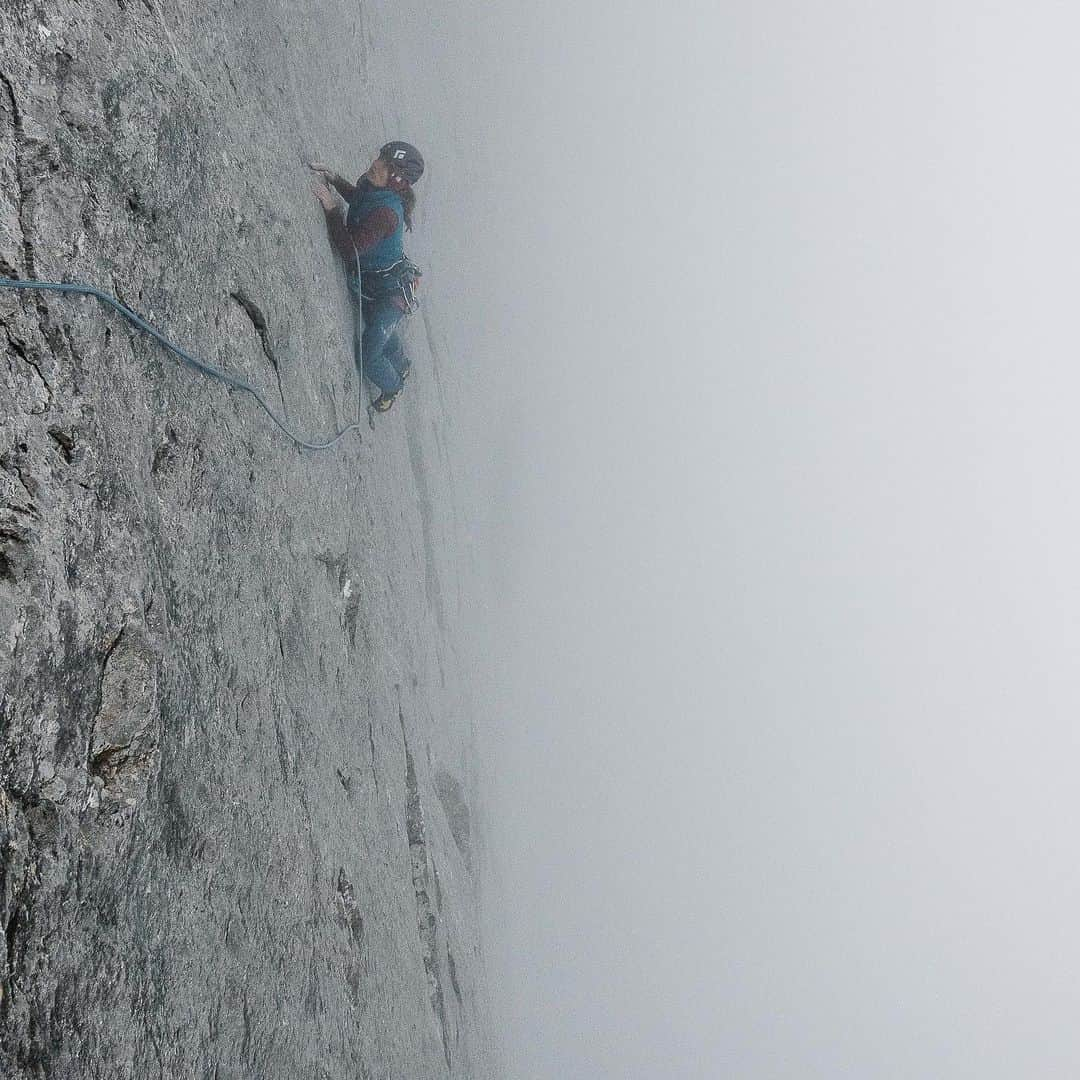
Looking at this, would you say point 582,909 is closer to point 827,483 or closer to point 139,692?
point 139,692

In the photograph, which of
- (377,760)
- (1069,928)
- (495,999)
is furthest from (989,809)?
(377,760)

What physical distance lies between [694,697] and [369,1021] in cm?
7399

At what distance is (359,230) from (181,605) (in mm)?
6153

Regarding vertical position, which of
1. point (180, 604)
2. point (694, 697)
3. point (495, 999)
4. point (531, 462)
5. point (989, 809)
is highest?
point (531, 462)

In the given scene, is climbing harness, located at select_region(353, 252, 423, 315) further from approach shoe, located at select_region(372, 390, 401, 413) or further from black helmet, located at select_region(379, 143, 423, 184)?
approach shoe, located at select_region(372, 390, 401, 413)

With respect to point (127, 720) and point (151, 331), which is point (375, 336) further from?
point (127, 720)

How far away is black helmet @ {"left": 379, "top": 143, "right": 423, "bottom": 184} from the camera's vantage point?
29.1ft

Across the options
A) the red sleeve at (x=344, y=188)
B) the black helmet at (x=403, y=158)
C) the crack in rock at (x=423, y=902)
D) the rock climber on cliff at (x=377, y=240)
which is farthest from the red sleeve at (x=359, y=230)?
the crack in rock at (x=423, y=902)

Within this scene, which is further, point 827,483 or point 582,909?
point 827,483

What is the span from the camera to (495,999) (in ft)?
55.3

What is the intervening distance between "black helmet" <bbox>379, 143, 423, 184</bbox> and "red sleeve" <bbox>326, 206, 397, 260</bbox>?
505 mm

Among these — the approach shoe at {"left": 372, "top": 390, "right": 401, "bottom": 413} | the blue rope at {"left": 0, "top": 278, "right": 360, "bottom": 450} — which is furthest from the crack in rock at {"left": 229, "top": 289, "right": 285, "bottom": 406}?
the approach shoe at {"left": 372, "top": 390, "right": 401, "bottom": 413}

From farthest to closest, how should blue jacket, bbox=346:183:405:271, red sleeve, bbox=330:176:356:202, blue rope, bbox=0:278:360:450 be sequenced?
red sleeve, bbox=330:176:356:202
blue jacket, bbox=346:183:405:271
blue rope, bbox=0:278:360:450

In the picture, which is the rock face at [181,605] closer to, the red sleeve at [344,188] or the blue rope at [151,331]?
the blue rope at [151,331]
